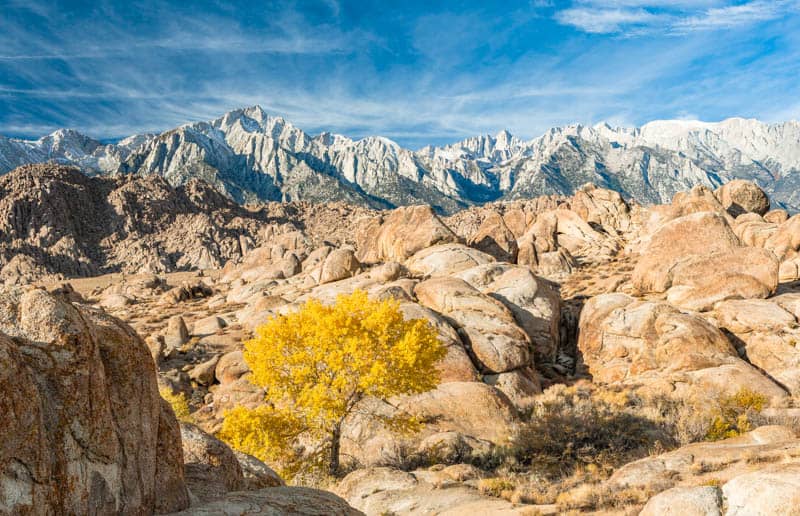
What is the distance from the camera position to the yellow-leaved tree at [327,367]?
48.1ft

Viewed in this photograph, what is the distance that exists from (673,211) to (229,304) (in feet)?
168

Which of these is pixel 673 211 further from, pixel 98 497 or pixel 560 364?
pixel 98 497

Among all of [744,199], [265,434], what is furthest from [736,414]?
[744,199]

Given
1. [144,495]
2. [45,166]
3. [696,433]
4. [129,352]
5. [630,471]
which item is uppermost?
[45,166]

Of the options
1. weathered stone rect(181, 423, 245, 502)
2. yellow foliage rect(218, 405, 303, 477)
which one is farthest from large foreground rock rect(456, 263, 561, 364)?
weathered stone rect(181, 423, 245, 502)

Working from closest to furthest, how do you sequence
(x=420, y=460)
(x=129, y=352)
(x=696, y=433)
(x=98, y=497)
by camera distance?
(x=98, y=497) → (x=129, y=352) → (x=420, y=460) → (x=696, y=433)

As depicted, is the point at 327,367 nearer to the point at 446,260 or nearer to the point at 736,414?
the point at 736,414

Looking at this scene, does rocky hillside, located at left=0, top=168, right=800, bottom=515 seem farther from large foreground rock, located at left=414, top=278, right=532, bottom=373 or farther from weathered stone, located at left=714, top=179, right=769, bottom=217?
weathered stone, located at left=714, top=179, right=769, bottom=217

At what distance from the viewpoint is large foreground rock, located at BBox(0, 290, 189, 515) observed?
4.71m

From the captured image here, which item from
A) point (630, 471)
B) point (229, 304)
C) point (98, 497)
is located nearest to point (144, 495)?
point (98, 497)

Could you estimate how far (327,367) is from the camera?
15.7m

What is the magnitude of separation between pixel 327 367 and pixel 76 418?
10.4 meters

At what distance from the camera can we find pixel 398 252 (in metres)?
46.3

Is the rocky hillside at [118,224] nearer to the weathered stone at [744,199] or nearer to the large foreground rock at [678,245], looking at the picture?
the weathered stone at [744,199]
